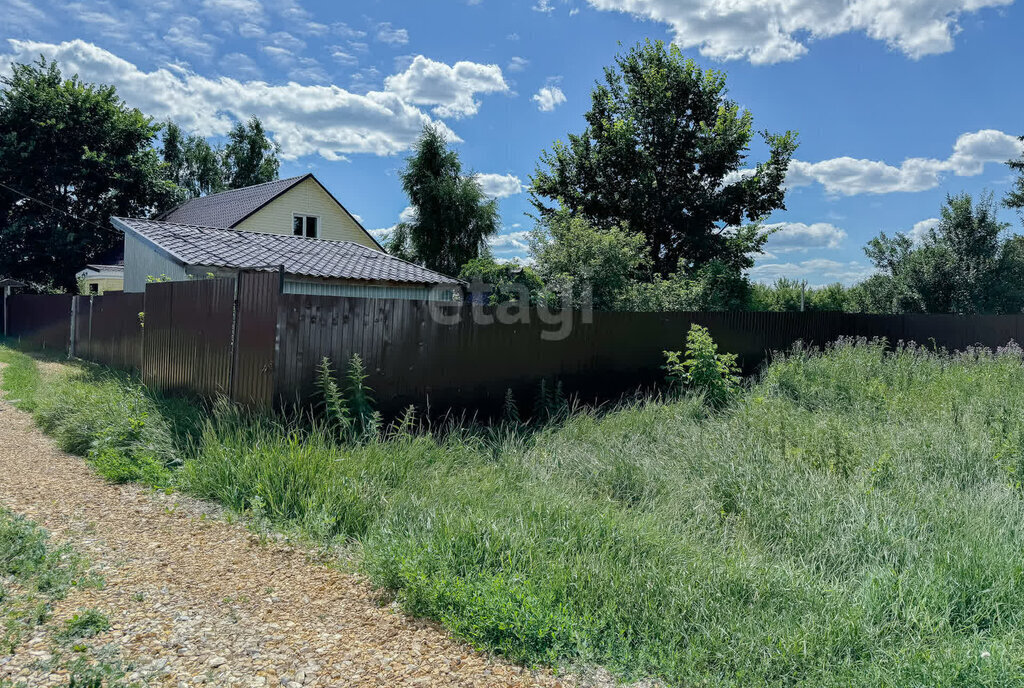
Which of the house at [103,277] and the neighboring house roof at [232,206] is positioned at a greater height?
the neighboring house roof at [232,206]

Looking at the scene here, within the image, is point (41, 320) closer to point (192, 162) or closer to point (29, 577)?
point (29, 577)

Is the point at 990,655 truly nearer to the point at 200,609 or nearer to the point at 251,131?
the point at 200,609

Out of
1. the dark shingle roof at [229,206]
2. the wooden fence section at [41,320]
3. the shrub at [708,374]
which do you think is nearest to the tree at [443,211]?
the dark shingle roof at [229,206]

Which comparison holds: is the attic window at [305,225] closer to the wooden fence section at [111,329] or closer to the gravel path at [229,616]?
the wooden fence section at [111,329]

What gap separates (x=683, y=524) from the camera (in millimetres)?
4539

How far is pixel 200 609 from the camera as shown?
3414 mm

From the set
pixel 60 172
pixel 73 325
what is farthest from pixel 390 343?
pixel 60 172

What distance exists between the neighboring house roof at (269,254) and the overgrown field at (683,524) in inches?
220

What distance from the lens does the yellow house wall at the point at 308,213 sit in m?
23.6

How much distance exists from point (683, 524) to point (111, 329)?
40.7 ft

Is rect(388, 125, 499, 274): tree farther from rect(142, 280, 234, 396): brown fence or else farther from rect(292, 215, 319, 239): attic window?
rect(142, 280, 234, 396): brown fence

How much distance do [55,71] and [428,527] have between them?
106 ft

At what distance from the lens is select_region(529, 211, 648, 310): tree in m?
17.3

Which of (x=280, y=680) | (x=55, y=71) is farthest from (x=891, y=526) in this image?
(x=55, y=71)
